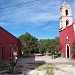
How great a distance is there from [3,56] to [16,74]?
15663 mm

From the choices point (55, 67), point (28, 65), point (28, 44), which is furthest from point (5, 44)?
point (28, 44)

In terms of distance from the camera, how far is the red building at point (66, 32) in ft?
115

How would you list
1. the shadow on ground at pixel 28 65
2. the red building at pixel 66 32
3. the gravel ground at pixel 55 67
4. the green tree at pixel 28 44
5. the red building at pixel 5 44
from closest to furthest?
1. the gravel ground at pixel 55 67
2. the shadow on ground at pixel 28 65
3. the red building at pixel 5 44
4. the red building at pixel 66 32
5. the green tree at pixel 28 44

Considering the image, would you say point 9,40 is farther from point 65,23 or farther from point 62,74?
point 62,74

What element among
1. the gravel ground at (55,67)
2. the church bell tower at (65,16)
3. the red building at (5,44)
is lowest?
the gravel ground at (55,67)

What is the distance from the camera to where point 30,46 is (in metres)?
61.7

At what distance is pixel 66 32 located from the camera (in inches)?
1505

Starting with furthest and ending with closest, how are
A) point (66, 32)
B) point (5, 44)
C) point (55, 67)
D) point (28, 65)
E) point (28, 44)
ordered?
point (28, 44), point (66, 32), point (5, 44), point (28, 65), point (55, 67)

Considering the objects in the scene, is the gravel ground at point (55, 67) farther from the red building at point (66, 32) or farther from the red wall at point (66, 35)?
the red building at point (66, 32)

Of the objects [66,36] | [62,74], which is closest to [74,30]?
[66,36]

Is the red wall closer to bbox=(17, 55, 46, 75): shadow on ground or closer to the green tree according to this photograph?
bbox=(17, 55, 46, 75): shadow on ground

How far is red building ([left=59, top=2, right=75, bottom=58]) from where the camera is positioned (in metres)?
35.1

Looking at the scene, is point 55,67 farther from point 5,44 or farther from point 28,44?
point 28,44

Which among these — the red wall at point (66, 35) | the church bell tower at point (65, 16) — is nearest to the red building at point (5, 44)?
the red wall at point (66, 35)
